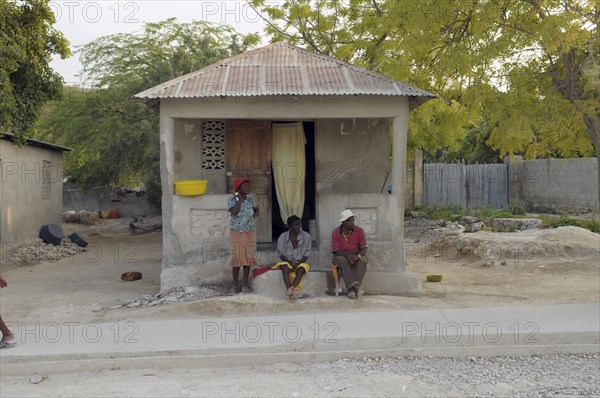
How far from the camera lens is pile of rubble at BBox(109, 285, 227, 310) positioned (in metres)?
9.06

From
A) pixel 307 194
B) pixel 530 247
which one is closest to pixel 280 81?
pixel 307 194

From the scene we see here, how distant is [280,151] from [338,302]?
3156 mm

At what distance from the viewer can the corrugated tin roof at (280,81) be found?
926cm

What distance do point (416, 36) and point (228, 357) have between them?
6.58 meters

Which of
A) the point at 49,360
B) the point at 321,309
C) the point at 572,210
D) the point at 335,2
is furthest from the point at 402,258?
the point at 572,210

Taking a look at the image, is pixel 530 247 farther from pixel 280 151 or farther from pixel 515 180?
pixel 515 180

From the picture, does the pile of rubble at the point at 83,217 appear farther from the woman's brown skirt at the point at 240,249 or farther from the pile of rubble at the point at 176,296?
the woman's brown skirt at the point at 240,249

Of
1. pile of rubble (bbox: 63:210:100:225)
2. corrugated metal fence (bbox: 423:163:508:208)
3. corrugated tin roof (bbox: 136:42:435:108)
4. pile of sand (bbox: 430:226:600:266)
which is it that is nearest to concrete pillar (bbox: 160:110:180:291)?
corrugated tin roof (bbox: 136:42:435:108)

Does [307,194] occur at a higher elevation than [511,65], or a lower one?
lower

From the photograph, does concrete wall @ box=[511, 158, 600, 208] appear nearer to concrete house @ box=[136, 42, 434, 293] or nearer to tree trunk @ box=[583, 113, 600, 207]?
tree trunk @ box=[583, 113, 600, 207]

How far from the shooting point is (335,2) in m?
17.4

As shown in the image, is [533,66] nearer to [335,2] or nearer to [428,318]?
[428,318]

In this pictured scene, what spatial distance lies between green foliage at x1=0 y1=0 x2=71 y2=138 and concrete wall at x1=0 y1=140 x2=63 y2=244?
58.1 inches

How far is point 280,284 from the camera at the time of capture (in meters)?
9.07
